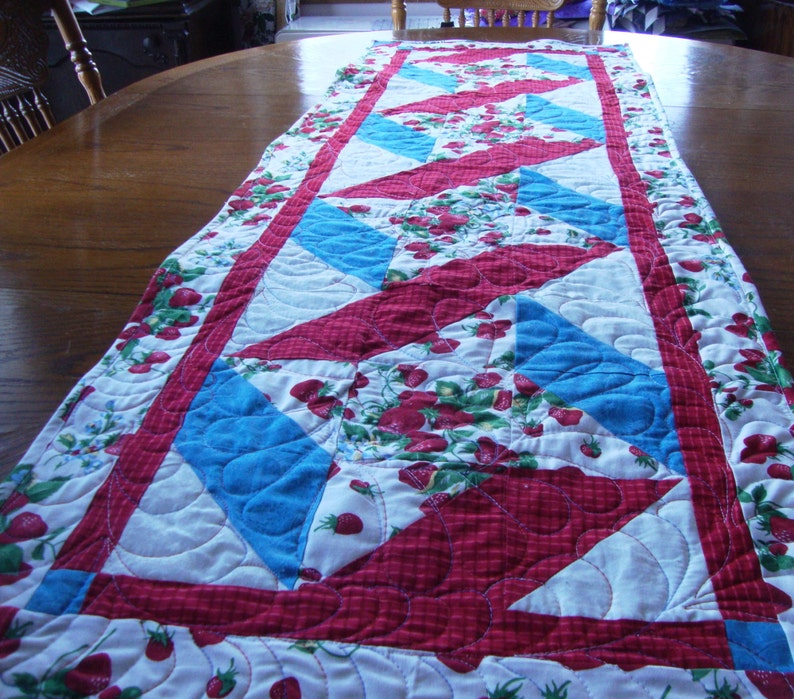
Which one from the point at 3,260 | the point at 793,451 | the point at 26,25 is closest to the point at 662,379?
the point at 793,451

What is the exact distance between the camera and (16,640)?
416 millimetres

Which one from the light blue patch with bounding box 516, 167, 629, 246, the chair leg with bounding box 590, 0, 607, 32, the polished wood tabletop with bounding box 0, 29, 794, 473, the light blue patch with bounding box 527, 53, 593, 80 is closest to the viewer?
the polished wood tabletop with bounding box 0, 29, 794, 473

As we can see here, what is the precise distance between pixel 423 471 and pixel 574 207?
0.50m

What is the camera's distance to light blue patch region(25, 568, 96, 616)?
434 mm

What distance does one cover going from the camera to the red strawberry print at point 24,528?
0.48 meters

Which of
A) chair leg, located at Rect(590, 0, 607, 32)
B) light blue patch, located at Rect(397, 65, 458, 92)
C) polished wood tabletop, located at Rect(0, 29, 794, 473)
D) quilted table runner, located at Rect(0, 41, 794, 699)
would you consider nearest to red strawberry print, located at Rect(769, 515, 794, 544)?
quilted table runner, located at Rect(0, 41, 794, 699)

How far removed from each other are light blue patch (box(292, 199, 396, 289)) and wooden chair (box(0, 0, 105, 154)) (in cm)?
65

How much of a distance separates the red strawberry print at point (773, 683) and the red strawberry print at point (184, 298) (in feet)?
1.95

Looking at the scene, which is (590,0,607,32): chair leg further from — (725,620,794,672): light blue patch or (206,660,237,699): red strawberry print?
(206,660,237,699): red strawberry print

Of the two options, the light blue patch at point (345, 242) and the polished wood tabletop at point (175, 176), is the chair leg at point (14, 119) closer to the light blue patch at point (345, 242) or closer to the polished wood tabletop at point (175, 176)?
the polished wood tabletop at point (175, 176)

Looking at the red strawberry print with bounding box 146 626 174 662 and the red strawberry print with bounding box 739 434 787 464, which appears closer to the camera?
the red strawberry print with bounding box 146 626 174 662

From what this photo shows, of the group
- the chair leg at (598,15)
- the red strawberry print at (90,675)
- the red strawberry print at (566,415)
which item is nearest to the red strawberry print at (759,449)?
the red strawberry print at (566,415)

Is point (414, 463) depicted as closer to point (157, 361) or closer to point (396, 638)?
point (396, 638)

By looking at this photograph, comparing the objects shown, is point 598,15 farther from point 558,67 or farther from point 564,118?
point 564,118
